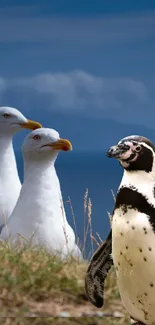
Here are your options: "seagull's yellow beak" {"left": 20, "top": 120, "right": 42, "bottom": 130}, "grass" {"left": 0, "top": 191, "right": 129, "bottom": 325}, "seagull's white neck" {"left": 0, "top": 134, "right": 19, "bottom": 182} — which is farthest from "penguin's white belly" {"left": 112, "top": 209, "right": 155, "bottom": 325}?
"seagull's yellow beak" {"left": 20, "top": 120, "right": 42, "bottom": 130}

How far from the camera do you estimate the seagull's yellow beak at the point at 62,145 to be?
858cm

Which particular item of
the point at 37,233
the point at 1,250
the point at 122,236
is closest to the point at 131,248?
the point at 122,236

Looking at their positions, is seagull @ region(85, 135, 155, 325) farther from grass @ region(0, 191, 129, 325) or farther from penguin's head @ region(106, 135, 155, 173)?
grass @ region(0, 191, 129, 325)

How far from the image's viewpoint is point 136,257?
4969 millimetres

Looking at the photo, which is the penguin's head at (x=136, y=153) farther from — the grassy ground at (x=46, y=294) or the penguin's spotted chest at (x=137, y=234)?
the grassy ground at (x=46, y=294)

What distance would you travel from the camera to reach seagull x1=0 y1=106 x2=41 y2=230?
31.3 ft

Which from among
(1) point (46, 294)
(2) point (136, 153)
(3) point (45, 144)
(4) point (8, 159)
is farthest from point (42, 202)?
(2) point (136, 153)

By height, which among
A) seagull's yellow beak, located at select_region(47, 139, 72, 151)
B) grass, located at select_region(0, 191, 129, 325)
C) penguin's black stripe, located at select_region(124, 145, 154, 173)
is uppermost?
seagull's yellow beak, located at select_region(47, 139, 72, 151)

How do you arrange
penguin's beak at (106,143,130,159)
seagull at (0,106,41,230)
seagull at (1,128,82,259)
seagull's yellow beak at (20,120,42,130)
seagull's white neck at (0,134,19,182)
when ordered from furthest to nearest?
seagull's yellow beak at (20,120,42,130), seagull's white neck at (0,134,19,182), seagull at (0,106,41,230), seagull at (1,128,82,259), penguin's beak at (106,143,130,159)

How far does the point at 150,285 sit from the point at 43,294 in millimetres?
1471

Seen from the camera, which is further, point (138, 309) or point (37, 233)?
point (37, 233)

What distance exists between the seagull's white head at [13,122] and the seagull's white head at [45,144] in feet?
4.31

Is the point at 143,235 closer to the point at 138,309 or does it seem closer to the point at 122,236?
the point at 122,236

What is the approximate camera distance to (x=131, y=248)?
16.3ft
